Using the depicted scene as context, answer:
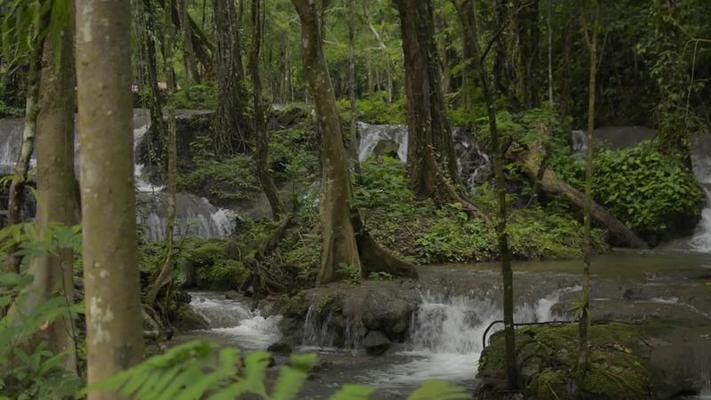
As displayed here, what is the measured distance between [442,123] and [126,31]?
14003 mm

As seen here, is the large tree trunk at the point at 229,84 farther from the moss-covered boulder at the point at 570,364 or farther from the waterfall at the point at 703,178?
the moss-covered boulder at the point at 570,364

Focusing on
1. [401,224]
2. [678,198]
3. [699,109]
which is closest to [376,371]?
[401,224]

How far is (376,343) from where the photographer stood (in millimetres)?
9883

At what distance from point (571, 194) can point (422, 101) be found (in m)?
3.98

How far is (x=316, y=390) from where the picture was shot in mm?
7906

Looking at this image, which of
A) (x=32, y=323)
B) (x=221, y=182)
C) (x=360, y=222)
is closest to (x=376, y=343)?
(x=360, y=222)

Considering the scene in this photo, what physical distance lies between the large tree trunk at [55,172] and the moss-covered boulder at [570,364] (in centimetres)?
409

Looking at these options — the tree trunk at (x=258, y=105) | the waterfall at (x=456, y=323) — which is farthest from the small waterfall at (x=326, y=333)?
the tree trunk at (x=258, y=105)

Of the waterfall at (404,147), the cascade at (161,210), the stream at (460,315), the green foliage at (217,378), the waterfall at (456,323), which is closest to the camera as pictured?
the green foliage at (217,378)

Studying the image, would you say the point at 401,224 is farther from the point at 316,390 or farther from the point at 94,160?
the point at 94,160

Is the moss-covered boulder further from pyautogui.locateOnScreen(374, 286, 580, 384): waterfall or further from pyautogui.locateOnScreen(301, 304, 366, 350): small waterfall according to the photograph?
pyautogui.locateOnScreen(301, 304, 366, 350): small waterfall

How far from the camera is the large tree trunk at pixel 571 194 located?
1591cm

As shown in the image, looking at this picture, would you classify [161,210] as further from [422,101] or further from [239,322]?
[422,101]

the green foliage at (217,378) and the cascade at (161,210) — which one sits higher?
the green foliage at (217,378)
